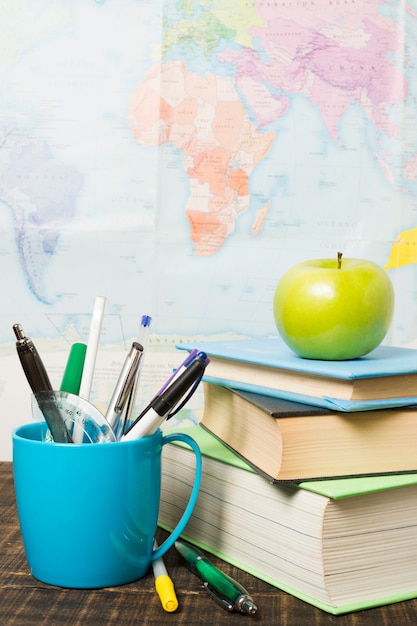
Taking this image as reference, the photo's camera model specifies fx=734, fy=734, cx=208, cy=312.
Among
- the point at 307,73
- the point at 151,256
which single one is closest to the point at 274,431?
the point at 151,256

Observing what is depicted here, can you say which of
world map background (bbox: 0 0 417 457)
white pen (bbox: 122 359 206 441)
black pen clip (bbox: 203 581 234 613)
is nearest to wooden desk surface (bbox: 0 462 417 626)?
black pen clip (bbox: 203 581 234 613)

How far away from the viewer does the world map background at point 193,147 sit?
110 cm

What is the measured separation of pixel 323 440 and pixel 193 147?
70 centimetres

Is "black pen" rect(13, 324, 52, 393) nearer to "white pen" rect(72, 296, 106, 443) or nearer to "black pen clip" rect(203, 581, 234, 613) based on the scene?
"white pen" rect(72, 296, 106, 443)

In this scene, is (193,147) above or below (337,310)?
below

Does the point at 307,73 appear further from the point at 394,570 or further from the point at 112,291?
the point at 394,570

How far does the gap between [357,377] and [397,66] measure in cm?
77

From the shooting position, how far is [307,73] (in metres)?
1.11

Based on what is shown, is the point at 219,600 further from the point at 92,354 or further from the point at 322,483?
the point at 92,354

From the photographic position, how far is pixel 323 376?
52 centimetres

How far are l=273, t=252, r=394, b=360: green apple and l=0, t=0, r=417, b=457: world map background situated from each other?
0.54 meters

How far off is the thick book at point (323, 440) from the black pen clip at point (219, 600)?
0.08m

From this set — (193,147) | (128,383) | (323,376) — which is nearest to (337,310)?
(323,376)

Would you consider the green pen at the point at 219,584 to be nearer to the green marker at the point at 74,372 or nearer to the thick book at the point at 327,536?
the thick book at the point at 327,536
